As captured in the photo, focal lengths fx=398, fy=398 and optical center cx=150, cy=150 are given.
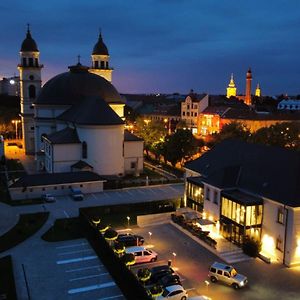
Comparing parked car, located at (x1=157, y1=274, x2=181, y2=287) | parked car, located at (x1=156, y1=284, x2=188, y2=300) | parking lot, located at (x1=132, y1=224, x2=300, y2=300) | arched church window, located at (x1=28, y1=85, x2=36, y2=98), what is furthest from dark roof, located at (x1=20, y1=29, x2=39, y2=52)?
parked car, located at (x1=156, y1=284, x2=188, y2=300)

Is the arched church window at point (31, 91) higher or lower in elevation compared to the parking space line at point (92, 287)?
higher

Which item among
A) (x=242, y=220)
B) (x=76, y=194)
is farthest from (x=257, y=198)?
(x=76, y=194)

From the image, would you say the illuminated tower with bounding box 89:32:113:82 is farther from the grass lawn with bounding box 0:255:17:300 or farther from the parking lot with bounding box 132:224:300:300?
the grass lawn with bounding box 0:255:17:300

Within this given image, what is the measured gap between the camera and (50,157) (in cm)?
5781

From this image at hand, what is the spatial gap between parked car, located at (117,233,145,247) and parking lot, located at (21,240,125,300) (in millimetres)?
2708

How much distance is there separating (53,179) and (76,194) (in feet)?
13.0

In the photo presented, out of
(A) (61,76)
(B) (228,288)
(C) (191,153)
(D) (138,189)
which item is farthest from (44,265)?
(A) (61,76)

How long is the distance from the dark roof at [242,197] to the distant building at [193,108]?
70.7m

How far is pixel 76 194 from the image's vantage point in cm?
4794

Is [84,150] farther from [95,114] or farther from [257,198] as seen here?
[257,198]

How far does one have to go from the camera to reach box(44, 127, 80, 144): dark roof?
5673 cm

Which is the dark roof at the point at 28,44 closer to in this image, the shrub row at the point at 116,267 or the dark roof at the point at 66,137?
the dark roof at the point at 66,137

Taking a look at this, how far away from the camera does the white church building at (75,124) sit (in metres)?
56.6

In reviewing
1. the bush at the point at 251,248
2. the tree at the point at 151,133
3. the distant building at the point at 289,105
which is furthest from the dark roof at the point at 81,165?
the distant building at the point at 289,105
